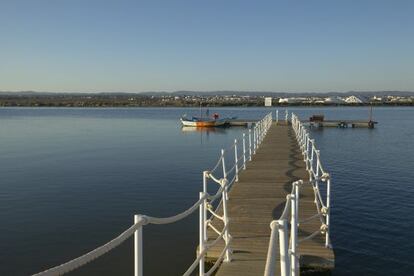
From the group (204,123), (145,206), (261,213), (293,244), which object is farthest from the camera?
(204,123)

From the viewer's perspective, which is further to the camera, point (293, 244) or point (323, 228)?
point (323, 228)

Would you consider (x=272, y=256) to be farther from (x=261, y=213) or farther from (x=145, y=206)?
(x=145, y=206)

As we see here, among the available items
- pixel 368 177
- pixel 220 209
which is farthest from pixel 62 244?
pixel 368 177

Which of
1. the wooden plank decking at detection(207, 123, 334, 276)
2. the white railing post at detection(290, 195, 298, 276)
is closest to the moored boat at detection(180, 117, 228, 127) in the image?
the wooden plank decking at detection(207, 123, 334, 276)

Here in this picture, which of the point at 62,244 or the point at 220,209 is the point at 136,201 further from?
the point at 220,209

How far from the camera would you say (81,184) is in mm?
22328

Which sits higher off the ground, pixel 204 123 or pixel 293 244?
pixel 293 244

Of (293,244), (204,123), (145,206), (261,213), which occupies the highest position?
(293,244)

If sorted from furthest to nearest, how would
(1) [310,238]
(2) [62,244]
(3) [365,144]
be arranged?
(3) [365,144]
(2) [62,244]
(1) [310,238]

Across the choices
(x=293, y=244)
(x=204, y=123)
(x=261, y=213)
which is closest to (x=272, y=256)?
(x=293, y=244)

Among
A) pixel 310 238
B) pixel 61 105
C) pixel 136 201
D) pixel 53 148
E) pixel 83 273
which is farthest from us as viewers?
pixel 61 105

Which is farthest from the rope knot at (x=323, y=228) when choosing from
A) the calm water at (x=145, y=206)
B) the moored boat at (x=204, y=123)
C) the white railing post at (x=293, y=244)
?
the moored boat at (x=204, y=123)

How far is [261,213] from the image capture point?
10.6 m

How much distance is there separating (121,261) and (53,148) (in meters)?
28.1
